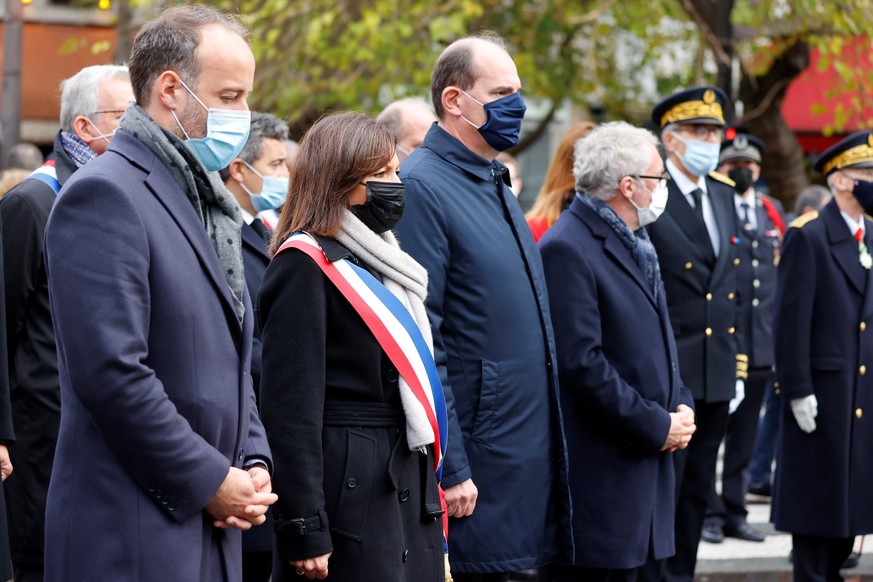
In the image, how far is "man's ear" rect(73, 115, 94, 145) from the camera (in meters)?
5.03

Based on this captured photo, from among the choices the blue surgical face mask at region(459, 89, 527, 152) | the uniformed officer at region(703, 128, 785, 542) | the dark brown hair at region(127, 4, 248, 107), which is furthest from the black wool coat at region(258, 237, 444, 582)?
the uniformed officer at region(703, 128, 785, 542)

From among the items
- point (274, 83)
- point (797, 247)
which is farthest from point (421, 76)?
point (797, 247)

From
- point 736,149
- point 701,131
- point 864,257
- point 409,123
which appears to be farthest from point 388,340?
point 736,149

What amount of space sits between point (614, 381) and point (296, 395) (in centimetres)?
179

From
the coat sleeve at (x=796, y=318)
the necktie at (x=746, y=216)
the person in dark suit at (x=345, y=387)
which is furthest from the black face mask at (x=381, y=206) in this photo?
the necktie at (x=746, y=216)

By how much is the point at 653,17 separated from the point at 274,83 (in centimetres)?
414

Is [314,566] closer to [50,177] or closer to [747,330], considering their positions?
[50,177]

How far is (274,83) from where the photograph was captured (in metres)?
13.4

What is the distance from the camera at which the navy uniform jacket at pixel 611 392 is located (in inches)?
198

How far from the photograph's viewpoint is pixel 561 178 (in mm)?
6832

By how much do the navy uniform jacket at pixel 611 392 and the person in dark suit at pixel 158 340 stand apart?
1983 mm

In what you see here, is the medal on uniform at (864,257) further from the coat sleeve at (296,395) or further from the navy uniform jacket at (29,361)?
the navy uniform jacket at (29,361)

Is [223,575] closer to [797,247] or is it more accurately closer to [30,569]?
[30,569]

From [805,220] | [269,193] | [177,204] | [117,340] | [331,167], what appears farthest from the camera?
[805,220]
